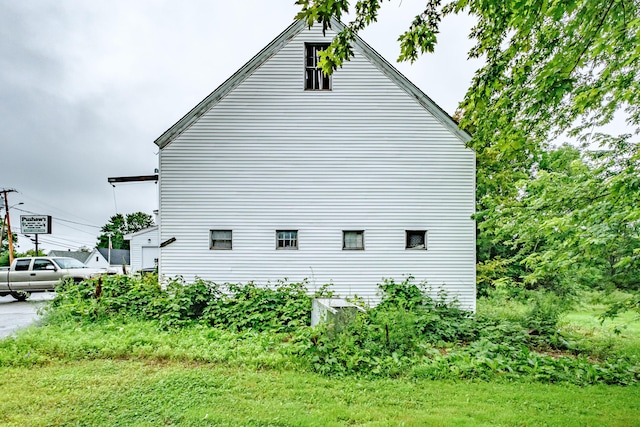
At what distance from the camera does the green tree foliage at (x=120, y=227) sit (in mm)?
63344

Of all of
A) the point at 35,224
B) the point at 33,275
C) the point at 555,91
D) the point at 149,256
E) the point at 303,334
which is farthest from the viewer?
the point at 149,256

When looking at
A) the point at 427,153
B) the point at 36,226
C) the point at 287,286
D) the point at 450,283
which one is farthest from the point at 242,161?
the point at 36,226

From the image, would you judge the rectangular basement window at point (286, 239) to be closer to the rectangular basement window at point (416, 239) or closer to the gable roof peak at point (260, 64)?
the rectangular basement window at point (416, 239)

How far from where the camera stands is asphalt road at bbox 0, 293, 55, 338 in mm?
7977

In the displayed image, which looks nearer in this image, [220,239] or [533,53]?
[533,53]

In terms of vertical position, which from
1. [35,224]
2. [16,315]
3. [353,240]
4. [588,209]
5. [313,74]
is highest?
[313,74]

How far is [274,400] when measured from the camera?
12.6ft

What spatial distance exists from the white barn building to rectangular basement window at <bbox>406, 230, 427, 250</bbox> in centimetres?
4

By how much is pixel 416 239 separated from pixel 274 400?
6985mm

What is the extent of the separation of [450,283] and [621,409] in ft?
18.3

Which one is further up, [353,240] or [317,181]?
[317,181]

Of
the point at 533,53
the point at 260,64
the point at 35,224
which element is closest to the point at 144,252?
the point at 35,224

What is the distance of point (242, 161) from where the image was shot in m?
9.70

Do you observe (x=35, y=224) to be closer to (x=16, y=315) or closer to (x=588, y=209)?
(x=16, y=315)
